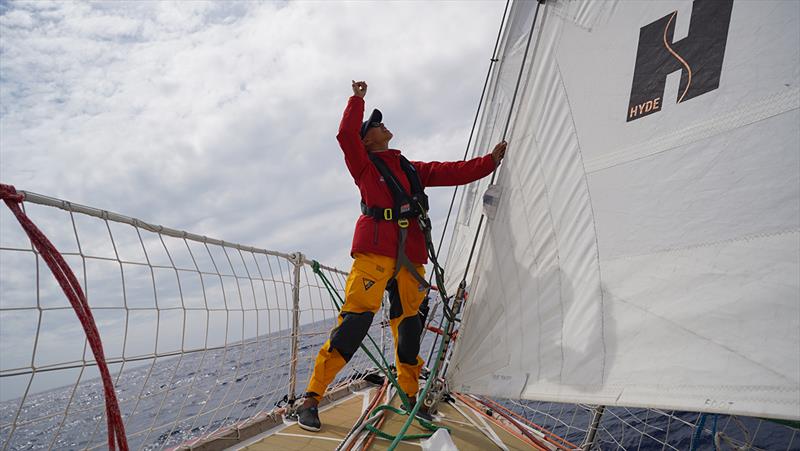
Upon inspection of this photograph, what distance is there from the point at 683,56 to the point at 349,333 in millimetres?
2055

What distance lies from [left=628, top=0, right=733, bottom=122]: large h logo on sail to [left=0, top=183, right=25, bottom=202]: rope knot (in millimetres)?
2229

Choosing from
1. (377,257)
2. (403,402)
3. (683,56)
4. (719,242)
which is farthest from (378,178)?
(719,242)

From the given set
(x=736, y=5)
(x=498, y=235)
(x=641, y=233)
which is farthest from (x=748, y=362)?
(x=498, y=235)

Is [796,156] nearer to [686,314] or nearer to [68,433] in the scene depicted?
[686,314]

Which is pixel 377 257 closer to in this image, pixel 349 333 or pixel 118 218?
pixel 349 333

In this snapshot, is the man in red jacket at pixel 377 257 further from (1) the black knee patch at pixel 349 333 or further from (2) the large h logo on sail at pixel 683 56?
(2) the large h logo on sail at pixel 683 56

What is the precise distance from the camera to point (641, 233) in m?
1.42

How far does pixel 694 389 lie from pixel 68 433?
15461 millimetres

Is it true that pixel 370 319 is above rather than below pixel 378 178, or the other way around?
below

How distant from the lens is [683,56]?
141cm

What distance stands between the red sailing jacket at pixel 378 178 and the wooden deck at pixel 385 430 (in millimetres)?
1097

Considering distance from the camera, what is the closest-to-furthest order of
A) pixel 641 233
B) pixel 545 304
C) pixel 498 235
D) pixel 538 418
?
pixel 641 233, pixel 545 304, pixel 498 235, pixel 538 418

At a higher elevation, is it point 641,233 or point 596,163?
point 596,163

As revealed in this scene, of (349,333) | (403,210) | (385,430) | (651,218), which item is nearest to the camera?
(651,218)
